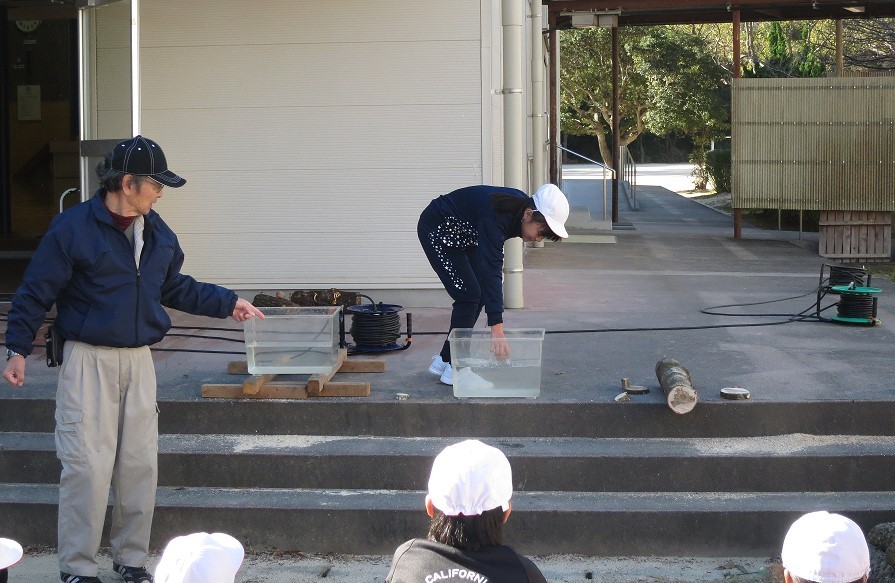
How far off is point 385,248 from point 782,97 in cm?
755

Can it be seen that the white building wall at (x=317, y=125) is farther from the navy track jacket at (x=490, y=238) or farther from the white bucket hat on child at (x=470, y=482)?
the white bucket hat on child at (x=470, y=482)

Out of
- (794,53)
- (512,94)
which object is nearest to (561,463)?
(512,94)

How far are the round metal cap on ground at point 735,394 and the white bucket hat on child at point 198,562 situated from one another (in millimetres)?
4033

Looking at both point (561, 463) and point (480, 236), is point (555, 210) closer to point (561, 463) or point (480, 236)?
point (480, 236)

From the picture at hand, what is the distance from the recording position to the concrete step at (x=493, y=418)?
5965 mm

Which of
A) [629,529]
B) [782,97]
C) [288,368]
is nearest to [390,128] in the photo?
[288,368]

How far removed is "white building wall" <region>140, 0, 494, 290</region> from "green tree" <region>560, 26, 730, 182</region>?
23221mm

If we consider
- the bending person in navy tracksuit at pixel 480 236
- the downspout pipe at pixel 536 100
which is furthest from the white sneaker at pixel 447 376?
the downspout pipe at pixel 536 100

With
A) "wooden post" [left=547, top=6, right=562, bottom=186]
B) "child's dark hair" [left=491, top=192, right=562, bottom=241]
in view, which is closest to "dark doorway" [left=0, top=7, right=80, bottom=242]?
"wooden post" [left=547, top=6, right=562, bottom=186]

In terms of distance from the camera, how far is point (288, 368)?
6555mm

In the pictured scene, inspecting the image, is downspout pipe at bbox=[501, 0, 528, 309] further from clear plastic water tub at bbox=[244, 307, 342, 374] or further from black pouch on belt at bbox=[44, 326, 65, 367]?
black pouch on belt at bbox=[44, 326, 65, 367]

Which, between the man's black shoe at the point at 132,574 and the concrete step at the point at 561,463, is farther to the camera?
the concrete step at the point at 561,463

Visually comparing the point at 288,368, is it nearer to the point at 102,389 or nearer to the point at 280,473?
the point at 280,473

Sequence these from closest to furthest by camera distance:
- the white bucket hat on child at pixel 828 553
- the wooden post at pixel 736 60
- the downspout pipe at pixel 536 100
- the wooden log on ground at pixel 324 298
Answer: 1. the white bucket hat on child at pixel 828 553
2. the wooden log on ground at pixel 324 298
3. the downspout pipe at pixel 536 100
4. the wooden post at pixel 736 60
